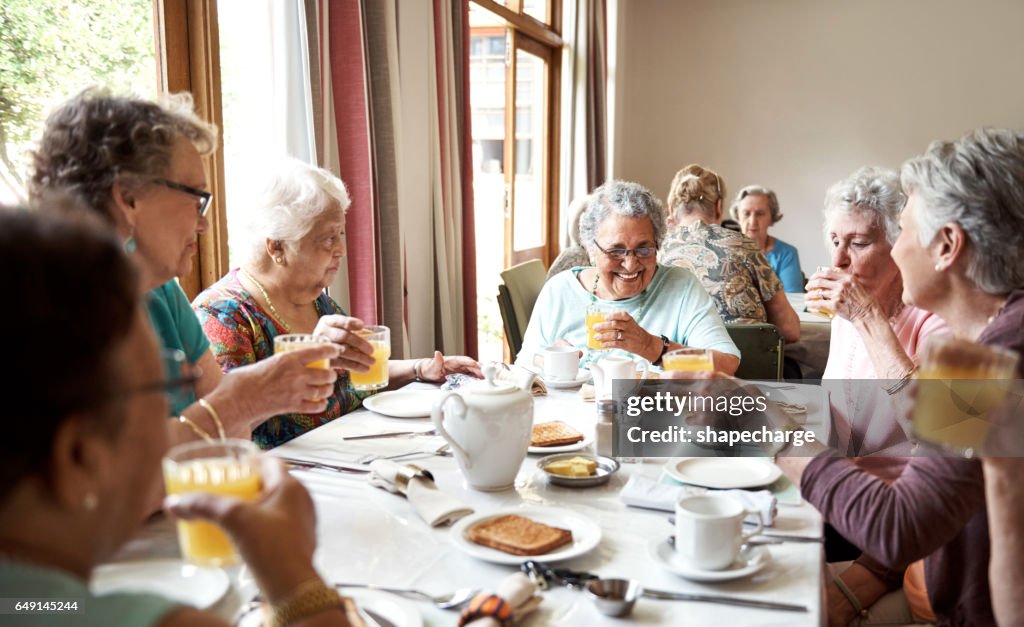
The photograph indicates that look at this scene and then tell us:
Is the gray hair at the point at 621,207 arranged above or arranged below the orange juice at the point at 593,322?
above

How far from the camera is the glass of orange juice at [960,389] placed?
3.24ft

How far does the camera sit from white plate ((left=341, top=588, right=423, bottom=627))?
998mm

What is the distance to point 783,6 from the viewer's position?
23.6 ft

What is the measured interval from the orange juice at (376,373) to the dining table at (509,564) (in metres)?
0.19

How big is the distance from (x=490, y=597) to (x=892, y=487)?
651 mm

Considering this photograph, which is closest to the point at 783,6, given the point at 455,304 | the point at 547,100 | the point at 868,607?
the point at 547,100

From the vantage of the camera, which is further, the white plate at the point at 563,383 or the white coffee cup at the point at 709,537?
the white plate at the point at 563,383

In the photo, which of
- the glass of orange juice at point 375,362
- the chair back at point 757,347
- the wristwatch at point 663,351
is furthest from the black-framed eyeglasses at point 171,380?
the chair back at point 757,347

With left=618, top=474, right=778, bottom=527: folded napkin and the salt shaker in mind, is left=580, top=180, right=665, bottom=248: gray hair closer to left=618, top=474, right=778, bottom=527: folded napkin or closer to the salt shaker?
the salt shaker

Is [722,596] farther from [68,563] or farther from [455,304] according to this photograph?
[455,304]

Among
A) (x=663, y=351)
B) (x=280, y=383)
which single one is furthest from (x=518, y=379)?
(x=280, y=383)

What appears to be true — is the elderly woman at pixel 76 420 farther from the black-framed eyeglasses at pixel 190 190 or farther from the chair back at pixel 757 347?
the chair back at pixel 757 347

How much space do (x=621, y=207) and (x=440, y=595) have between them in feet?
5.70

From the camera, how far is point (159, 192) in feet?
5.11
